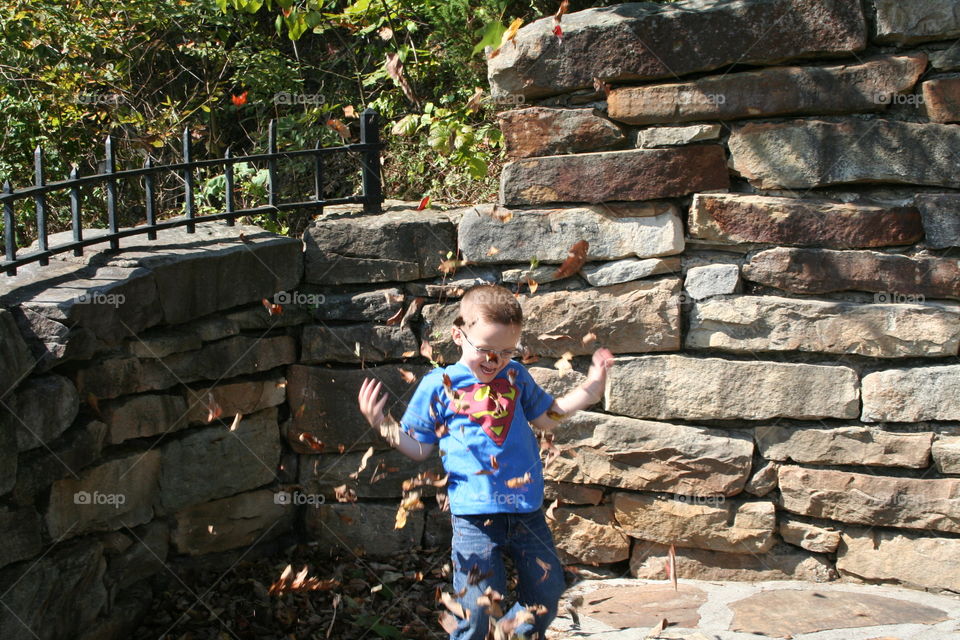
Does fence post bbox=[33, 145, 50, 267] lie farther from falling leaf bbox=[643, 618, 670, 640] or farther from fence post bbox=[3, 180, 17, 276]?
falling leaf bbox=[643, 618, 670, 640]

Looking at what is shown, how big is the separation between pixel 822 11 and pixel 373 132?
1.77 meters

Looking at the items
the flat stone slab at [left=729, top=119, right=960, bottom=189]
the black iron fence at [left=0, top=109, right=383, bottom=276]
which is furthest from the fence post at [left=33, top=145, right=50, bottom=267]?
the flat stone slab at [left=729, top=119, right=960, bottom=189]

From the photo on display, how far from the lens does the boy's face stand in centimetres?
259

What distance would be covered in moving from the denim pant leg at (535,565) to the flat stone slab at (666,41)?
1587mm

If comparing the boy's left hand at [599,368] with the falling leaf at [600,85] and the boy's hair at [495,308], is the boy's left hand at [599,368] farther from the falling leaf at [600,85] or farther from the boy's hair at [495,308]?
the falling leaf at [600,85]

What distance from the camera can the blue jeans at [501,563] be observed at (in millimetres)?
2574

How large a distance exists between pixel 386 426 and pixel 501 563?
0.52 meters

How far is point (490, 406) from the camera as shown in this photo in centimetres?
265

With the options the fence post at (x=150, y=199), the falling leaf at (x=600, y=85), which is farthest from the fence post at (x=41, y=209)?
the falling leaf at (x=600, y=85)

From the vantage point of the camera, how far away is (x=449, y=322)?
350 centimetres

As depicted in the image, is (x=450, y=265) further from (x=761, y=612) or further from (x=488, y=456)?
(x=761, y=612)

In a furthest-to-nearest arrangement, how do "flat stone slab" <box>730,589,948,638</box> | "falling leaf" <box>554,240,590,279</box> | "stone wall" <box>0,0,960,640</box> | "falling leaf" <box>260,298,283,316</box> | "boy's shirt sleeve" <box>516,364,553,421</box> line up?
"falling leaf" <box>260,298,283,316</box> → "falling leaf" <box>554,240,590,279</box> → "stone wall" <box>0,0,960,640</box> → "flat stone slab" <box>730,589,948,638</box> → "boy's shirt sleeve" <box>516,364,553,421</box>

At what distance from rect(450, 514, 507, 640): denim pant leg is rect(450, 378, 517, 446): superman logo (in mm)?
244

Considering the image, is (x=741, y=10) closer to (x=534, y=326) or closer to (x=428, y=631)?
(x=534, y=326)
